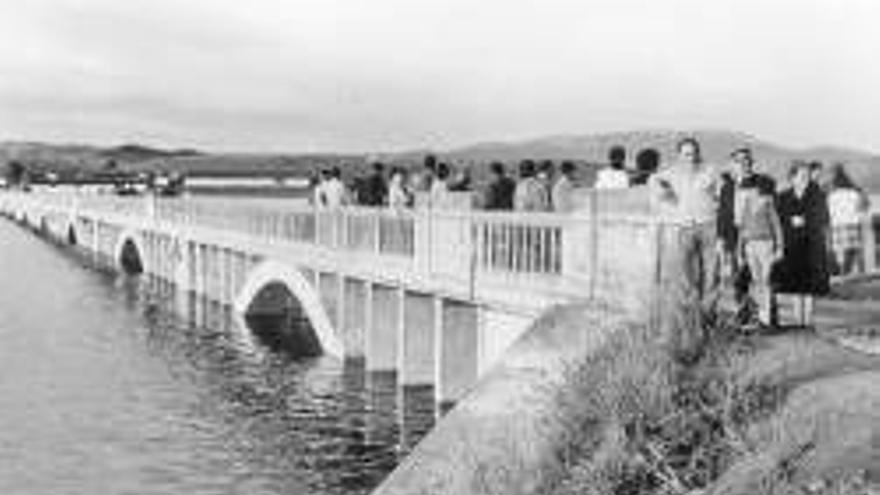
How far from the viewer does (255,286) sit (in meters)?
54.8

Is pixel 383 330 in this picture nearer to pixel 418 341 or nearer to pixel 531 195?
pixel 418 341

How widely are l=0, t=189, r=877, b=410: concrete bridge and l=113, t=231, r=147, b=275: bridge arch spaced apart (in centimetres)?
2695

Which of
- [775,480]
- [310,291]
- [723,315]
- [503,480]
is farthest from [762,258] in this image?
[310,291]

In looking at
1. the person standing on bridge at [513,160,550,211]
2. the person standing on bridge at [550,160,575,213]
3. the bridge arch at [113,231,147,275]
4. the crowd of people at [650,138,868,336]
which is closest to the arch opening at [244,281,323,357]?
the person standing on bridge at [513,160,550,211]

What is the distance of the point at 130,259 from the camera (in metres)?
96.4

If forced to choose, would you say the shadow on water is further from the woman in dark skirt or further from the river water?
the woman in dark skirt

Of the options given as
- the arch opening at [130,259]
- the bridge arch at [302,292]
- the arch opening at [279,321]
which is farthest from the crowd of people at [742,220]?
the arch opening at [130,259]

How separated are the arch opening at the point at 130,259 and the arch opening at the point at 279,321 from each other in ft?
118

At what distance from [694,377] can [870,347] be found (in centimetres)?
245

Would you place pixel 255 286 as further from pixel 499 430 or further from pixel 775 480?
pixel 775 480

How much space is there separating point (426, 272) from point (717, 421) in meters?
18.0

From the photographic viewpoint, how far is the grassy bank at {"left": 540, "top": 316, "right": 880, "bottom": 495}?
1155 centimetres

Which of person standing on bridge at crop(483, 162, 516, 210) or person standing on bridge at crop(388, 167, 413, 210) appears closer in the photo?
person standing on bridge at crop(483, 162, 516, 210)

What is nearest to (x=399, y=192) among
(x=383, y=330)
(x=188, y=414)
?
(x=383, y=330)
